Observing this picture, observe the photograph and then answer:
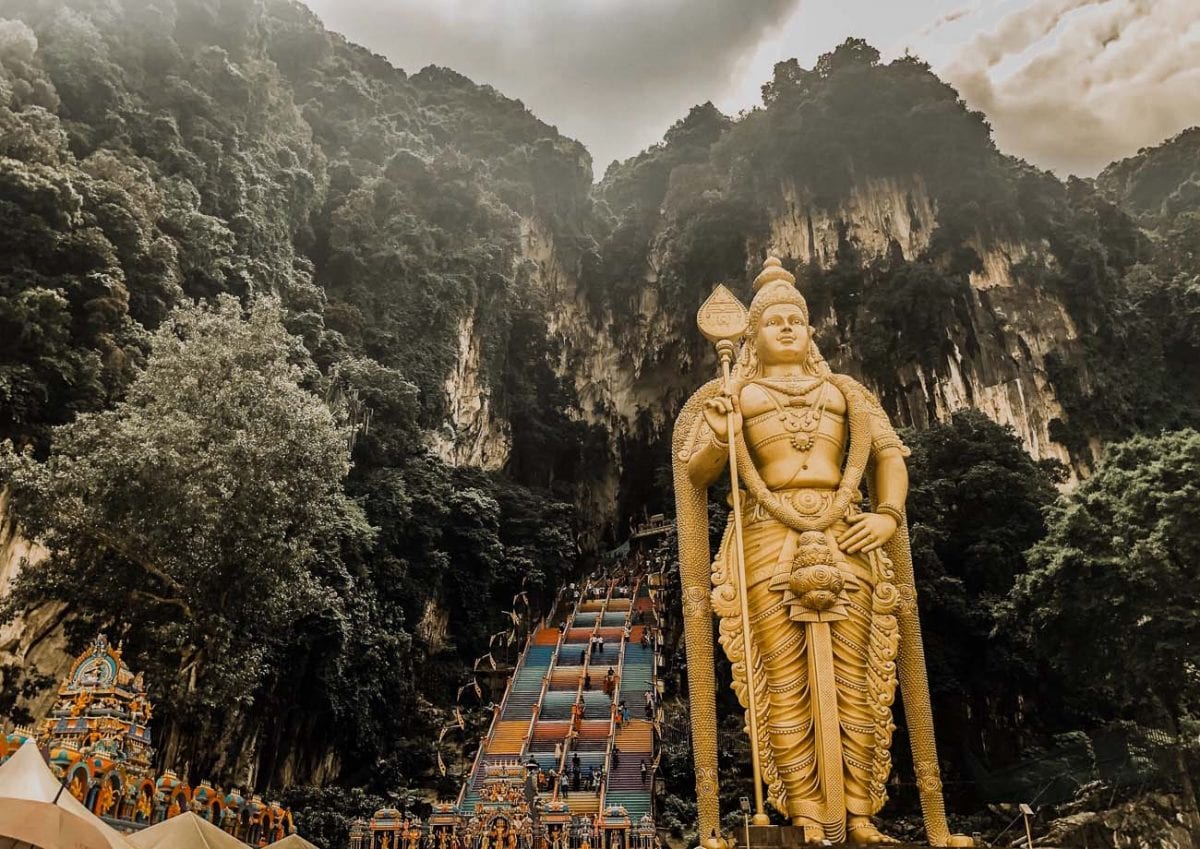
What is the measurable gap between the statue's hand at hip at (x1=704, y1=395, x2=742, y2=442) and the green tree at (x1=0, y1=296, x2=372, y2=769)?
6373 millimetres

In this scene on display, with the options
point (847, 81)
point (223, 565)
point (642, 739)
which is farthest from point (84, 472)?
point (847, 81)

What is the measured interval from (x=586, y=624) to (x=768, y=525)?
1450cm

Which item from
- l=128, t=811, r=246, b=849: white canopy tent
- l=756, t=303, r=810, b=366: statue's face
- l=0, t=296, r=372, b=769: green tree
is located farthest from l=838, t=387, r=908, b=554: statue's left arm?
l=0, t=296, r=372, b=769: green tree

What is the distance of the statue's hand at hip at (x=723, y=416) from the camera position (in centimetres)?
448

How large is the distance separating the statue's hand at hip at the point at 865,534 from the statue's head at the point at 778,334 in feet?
3.10

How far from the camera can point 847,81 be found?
23688 mm

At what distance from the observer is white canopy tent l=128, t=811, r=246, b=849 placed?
439 centimetres

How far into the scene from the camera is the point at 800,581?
13.3 ft

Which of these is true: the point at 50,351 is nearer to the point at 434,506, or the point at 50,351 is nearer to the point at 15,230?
the point at 15,230

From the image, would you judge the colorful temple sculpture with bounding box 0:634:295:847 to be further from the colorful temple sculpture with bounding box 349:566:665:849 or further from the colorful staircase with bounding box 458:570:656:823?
the colorful staircase with bounding box 458:570:656:823

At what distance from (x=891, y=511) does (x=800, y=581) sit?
2.51ft

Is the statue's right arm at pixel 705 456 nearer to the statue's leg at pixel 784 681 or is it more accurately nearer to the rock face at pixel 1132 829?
the statue's leg at pixel 784 681

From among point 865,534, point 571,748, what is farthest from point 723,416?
point 571,748

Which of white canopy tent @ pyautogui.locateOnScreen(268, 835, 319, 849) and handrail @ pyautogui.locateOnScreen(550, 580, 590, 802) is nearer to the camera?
white canopy tent @ pyautogui.locateOnScreen(268, 835, 319, 849)
